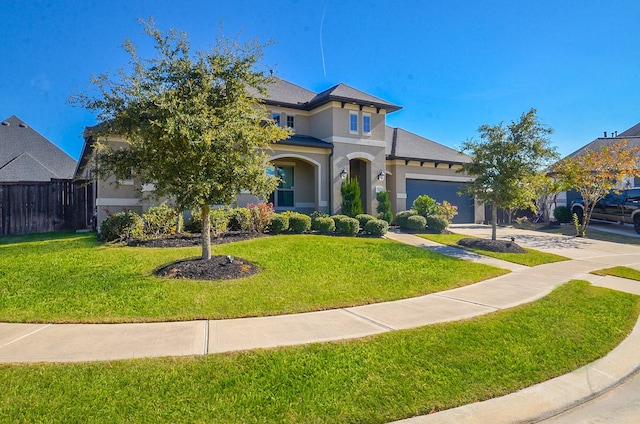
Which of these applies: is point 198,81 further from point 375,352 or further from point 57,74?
point 57,74

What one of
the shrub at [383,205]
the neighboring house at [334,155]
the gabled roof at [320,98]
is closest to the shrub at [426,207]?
the shrub at [383,205]

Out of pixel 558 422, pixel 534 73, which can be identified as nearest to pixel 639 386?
pixel 558 422

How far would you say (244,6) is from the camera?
439 inches

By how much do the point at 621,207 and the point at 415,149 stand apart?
10.5 meters

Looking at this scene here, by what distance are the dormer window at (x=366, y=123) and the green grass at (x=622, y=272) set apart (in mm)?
11285

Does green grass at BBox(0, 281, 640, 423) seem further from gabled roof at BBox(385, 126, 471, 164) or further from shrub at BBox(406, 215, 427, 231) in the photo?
gabled roof at BBox(385, 126, 471, 164)

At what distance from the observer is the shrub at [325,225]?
14.0 meters

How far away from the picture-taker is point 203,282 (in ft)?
22.8

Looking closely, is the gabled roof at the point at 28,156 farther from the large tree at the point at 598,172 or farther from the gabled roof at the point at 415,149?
the large tree at the point at 598,172

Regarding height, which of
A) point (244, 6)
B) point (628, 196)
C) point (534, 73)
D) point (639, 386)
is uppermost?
point (244, 6)

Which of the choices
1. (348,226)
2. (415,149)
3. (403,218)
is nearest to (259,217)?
(348,226)

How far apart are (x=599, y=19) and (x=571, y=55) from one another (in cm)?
146

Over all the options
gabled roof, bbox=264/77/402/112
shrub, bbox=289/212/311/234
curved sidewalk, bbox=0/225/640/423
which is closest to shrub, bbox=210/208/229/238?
shrub, bbox=289/212/311/234

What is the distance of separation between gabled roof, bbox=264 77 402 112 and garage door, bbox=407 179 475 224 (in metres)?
4.64
